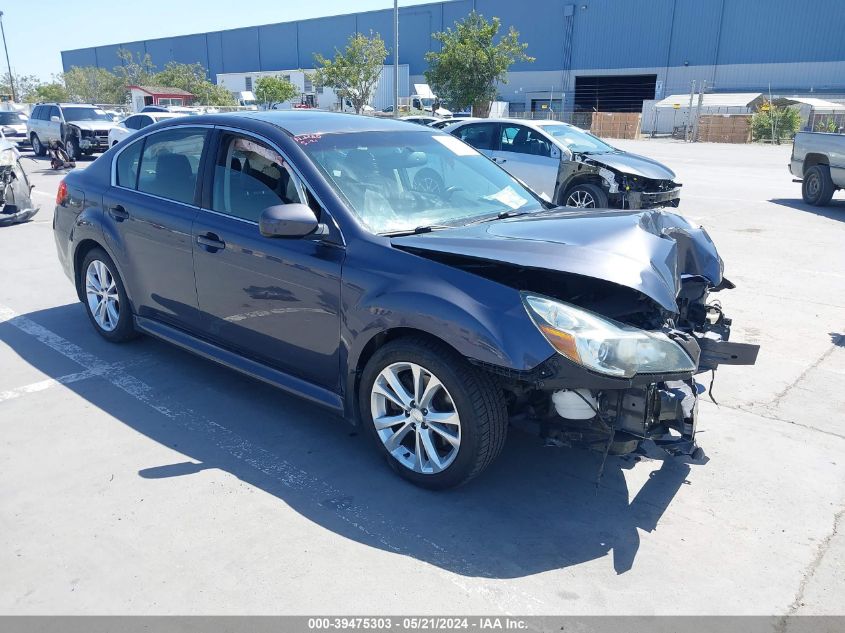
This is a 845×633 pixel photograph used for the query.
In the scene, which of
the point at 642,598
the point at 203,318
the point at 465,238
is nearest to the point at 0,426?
the point at 203,318

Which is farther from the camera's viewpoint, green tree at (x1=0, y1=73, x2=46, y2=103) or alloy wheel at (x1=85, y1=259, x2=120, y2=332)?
green tree at (x1=0, y1=73, x2=46, y2=103)

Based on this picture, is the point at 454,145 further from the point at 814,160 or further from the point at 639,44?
the point at 639,44

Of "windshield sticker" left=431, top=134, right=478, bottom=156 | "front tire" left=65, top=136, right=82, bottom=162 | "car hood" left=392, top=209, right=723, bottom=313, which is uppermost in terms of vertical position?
"windshield sticker" left=431, top=134, right=478, bottom=156

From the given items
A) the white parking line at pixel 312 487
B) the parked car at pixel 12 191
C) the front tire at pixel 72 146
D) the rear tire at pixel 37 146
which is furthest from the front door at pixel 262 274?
the rear tire at pixel 37 146

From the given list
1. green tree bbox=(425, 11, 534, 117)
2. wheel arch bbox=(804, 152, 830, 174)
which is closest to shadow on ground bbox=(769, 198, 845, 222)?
wheel arch bbox=(804, 152, 830, 174)

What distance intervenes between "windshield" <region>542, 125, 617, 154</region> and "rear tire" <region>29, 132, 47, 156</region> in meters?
20.3

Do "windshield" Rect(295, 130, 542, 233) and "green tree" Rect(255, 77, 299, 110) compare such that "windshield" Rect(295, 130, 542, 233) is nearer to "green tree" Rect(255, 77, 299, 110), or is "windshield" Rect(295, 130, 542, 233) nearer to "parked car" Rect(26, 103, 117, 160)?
"parked car" Rect(26, 103, 117, 160)

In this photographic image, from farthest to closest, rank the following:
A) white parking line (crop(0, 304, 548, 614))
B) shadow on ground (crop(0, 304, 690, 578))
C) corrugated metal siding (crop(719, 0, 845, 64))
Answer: corrugated metal siding (crop(719, 0, 845, 64)) → shadow on ground (crop(0, 304, 690, 578)) → white parking line (crop(0, 304, 548, 614))

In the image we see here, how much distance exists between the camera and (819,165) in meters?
13.4

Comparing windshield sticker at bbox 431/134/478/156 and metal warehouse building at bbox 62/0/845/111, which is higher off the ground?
metal warehouse building at bbox 62/0/845/111

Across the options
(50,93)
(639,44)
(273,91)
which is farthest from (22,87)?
(639,44)

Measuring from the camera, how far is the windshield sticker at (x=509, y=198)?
4.48 metres

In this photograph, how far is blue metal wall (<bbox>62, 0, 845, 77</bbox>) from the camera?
46.1 m

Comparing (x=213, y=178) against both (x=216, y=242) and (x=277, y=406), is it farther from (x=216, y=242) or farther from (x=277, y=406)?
(x=277, y=406)
